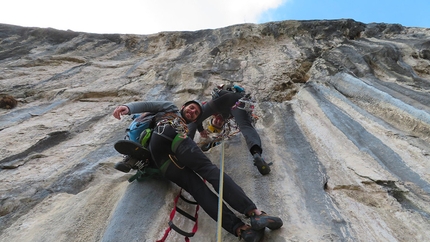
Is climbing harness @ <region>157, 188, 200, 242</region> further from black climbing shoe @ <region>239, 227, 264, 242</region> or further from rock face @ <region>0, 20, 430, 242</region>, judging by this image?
black climbing shoe @ <region>239, 227, 264, 242</region>

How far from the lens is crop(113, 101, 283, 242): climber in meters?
2.80

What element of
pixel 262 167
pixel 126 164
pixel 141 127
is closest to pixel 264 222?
pixel 262 167

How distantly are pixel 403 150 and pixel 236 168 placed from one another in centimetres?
213

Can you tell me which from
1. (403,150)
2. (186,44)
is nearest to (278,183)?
(403,150)

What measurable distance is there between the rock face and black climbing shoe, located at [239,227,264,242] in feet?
0.46

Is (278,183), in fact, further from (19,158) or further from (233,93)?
(19,158)

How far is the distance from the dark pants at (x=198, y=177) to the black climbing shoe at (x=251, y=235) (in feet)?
0.35

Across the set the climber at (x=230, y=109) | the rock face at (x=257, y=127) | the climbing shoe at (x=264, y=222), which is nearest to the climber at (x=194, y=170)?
the climbing shoe at (x=264, y=222)

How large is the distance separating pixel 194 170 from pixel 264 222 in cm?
98

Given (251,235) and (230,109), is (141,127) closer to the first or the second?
(230,109)

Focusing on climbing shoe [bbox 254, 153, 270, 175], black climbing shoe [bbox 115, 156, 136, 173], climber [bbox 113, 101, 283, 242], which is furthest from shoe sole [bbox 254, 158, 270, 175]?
black climbing shoe [bbox 115, 156, 136, 173]

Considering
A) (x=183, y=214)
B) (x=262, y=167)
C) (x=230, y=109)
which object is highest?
(x=230, y=109)

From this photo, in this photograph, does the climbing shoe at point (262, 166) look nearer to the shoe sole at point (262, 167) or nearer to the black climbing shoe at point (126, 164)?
the shoe sole at point (262, 167)

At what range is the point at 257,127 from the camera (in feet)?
17.7
